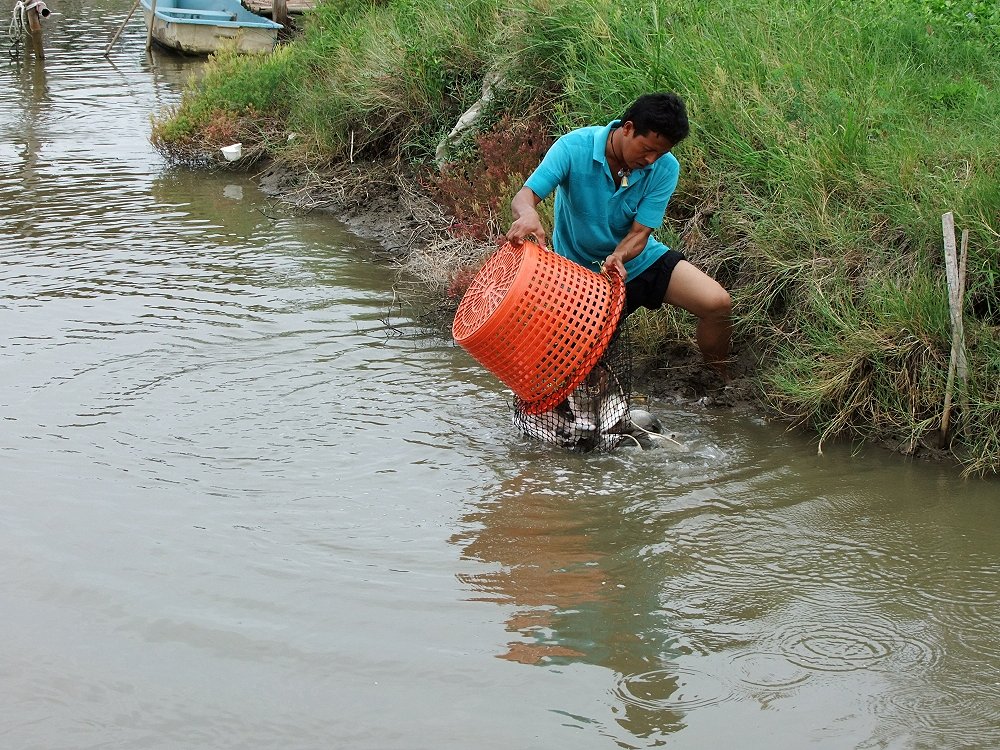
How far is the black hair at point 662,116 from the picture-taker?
4395mm

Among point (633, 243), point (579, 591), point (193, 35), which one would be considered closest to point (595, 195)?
point (633, 243)

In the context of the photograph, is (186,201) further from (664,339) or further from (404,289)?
(664,339)

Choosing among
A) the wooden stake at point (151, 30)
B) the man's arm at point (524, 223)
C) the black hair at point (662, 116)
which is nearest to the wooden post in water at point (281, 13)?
the wooden stake at point (151, 30)

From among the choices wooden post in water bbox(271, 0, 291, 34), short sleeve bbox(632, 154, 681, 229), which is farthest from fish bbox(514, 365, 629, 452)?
wooden post in water bbox(271, 0, 291, 34)

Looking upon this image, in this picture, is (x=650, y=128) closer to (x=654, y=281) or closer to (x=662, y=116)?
(x=662, y=116)

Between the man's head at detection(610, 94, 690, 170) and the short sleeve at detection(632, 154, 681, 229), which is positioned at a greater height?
the man's head at detection(610, 94, 690, 170)

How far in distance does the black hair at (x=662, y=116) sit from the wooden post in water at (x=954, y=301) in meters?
1.17

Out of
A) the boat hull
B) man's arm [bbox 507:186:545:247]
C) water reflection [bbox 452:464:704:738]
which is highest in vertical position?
the boat hull

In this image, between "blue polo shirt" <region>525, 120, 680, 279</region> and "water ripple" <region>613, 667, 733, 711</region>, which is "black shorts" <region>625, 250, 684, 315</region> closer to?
"blue polo shirt" <region>525, 120, 680, 279</region>

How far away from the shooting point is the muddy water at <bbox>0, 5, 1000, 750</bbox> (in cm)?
321

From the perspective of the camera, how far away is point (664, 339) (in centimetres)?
591

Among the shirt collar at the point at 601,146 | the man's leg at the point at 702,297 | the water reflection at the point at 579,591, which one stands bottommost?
the water reflection at the point at 579,591

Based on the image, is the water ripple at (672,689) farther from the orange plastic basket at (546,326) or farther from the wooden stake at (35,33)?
the wooden stake at (35,33)

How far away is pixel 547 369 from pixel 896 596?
155 centimetres
